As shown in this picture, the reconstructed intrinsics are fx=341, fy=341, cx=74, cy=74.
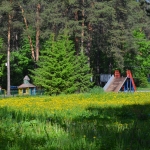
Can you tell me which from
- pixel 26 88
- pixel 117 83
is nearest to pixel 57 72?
pixel 26 88

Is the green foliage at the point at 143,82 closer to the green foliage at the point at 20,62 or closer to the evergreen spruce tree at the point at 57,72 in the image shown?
the green foliage at the point at 20,62

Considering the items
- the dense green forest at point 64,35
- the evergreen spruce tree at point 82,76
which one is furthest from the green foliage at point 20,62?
the evergreen spruce tree at point 82,76

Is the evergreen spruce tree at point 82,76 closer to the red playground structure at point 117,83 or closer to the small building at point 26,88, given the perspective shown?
the red playground structure at point 117,83

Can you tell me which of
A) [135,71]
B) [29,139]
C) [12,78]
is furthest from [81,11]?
[29,139]

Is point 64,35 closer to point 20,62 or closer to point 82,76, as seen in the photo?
point 82,76

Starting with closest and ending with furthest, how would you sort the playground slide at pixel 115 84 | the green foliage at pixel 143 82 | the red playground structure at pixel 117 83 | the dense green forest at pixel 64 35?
the dense green forest at pixel 64 35 < the playground slide at pixel 115 84 < the red playground structure at pixel 117 83 < the green foliage at pixel 143 82

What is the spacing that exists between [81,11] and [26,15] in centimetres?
694

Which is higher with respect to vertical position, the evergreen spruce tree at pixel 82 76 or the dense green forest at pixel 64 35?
the dense green forest at pixel 64 35

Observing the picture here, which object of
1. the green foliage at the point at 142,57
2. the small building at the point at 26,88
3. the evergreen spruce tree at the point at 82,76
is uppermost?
the green foliage at the point at 142,57

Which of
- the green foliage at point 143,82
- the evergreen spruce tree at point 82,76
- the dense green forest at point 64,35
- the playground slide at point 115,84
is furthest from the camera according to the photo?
the green foliage at point 143,82

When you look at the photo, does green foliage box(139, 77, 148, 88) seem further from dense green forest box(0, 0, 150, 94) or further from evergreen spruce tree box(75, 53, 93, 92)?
evergreen spruce tree box(75, 53, 93, 92)

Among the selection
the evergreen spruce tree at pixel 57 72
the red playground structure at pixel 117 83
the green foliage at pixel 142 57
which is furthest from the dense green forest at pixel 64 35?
the green foliage at pixel 142 57

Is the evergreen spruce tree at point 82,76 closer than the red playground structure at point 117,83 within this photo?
Yes

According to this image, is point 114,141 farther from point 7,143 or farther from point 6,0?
point 6,0
